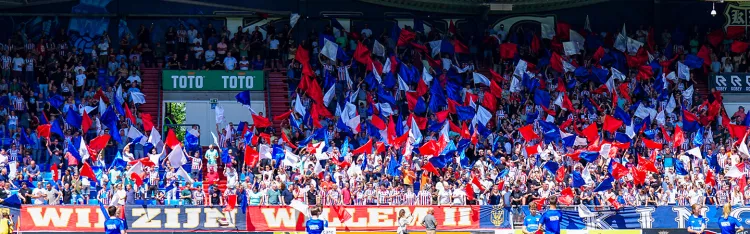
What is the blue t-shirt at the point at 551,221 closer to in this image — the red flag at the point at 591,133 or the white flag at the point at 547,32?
the red flag at the point at 591,133

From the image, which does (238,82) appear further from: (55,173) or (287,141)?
(55,173)

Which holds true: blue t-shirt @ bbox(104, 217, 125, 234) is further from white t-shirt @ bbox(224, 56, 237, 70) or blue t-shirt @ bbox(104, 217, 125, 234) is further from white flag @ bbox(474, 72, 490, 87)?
white flag @ bbox(474, 72, 490, 87)

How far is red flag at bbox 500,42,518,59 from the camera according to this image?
148 ft

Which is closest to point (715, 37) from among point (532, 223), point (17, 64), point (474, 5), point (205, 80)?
point (474, 5)

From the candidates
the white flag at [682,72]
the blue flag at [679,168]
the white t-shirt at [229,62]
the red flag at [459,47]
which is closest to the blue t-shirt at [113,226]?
the white t-shirt at [229,62]

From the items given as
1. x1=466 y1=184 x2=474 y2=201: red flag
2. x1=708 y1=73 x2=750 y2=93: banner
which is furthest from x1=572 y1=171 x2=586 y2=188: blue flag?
x1=708 y1=73 x2=750 y2=93: banner

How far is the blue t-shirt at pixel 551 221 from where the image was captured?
26.8m

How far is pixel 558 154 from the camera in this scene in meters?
38.4

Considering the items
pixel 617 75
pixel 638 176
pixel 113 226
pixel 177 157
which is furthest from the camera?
pixel 617 75

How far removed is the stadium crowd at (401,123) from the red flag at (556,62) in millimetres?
74

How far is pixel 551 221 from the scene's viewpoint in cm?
2684

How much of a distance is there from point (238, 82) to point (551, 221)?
19362 millimetres

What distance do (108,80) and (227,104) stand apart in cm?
428

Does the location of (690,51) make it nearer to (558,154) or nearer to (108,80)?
(558,154)
